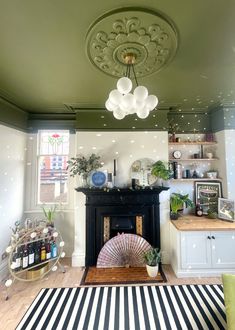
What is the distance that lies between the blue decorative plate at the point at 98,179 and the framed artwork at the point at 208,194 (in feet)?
6.27

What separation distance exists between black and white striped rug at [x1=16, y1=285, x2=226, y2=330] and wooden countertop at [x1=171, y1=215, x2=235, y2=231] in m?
0.79

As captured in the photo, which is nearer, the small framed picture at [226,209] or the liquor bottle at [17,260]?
the liquor bottle at [17,260]

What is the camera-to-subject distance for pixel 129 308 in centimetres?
224

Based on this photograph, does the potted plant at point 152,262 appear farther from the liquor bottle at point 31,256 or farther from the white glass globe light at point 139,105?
the white glass globe light at point 139,105

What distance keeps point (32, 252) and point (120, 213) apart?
1527mm

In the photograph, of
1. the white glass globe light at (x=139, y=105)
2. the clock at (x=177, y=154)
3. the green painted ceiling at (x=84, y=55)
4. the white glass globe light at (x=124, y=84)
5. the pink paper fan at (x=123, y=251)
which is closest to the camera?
the green painted ceiling at (x=84, y=55)

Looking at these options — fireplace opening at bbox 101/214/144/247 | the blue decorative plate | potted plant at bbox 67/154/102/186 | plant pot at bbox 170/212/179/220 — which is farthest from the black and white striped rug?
potted plant at bbox 67/154/102/186

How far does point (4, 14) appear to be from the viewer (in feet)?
4.51

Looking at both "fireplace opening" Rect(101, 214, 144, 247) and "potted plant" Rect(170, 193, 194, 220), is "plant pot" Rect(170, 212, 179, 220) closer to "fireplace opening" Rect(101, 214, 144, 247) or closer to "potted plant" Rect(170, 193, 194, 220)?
"potted plant" Rect(170, 193, 194, 220)

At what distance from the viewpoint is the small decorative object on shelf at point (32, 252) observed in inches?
108

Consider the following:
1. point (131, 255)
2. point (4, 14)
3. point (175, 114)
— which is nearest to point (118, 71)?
point (4, 14)

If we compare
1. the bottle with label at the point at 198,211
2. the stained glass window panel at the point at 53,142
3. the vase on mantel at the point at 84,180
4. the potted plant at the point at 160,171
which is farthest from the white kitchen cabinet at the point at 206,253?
the stained glass window panel at the point at 53,142

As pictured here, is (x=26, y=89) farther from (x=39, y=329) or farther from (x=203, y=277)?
(x=203, y=277)

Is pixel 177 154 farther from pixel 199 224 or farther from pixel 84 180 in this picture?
pixel 84 180
